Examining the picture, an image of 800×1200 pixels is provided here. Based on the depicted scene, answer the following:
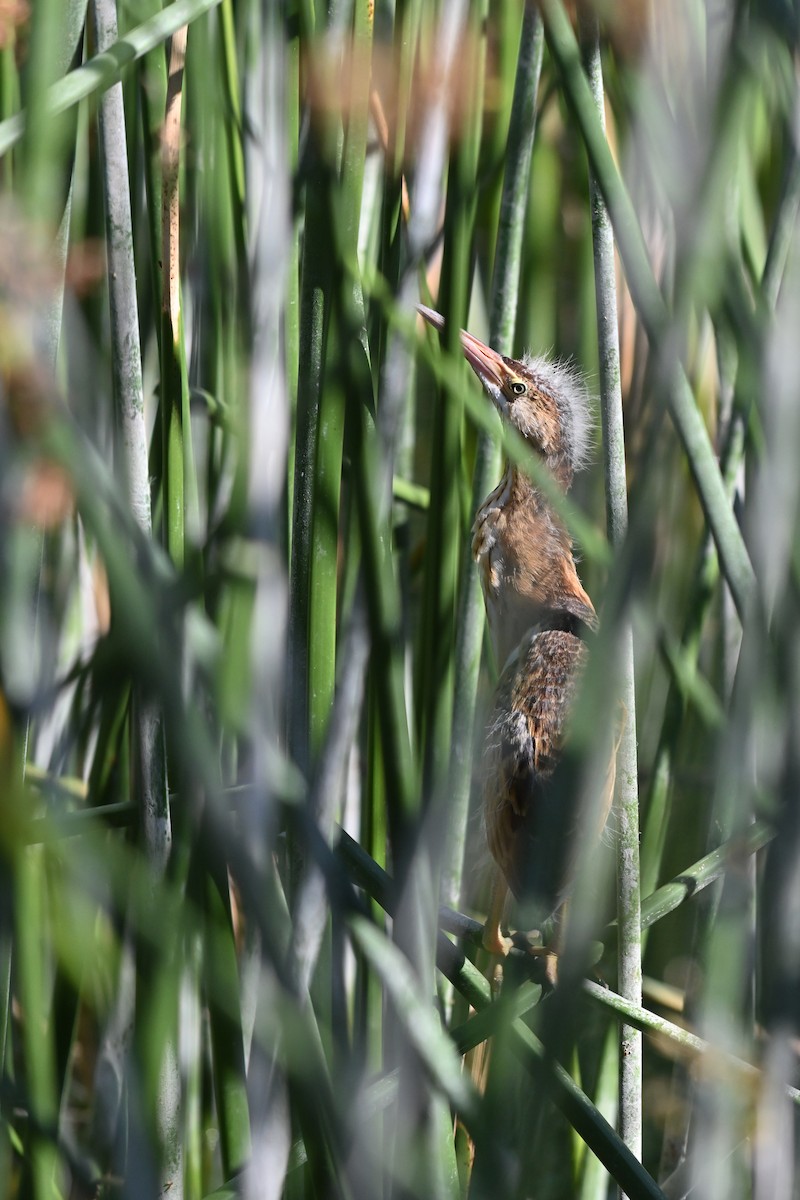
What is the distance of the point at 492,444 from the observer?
3.47 feet

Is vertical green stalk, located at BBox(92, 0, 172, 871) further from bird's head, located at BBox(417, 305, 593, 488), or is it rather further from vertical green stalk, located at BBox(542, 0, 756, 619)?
bird's head, located at BBox(417, 305, 593, 488)

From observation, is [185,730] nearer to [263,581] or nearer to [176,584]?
[176,584]

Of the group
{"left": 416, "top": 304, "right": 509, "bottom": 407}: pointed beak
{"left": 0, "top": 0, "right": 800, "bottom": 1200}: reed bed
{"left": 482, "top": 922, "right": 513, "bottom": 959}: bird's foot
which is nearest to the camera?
{"left": 0, "top": 0, "right": 800, "bottom": 1200}: reed bed

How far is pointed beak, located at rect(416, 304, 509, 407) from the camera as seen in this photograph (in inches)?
44.6

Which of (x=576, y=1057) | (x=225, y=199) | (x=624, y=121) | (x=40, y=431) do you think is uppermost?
(x=624, y=121)

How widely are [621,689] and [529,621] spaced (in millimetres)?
424

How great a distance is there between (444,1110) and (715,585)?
713 mm

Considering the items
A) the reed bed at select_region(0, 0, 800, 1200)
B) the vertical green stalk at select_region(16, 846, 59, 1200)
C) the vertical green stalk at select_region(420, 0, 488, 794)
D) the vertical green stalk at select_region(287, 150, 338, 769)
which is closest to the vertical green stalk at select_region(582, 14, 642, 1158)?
the reed bed at select_region(0, 0, 800, 1200)

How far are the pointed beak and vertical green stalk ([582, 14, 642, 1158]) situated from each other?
0.27 meters

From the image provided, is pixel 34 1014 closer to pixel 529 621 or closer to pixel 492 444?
pixel 492 444

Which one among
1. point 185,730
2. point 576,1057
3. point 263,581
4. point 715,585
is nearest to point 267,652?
point 263,581

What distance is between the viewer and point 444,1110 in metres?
0.64

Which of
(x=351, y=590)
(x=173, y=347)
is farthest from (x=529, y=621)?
(x=173, y=347)

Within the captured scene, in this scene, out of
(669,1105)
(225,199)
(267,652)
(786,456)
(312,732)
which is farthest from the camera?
(669,1105)
